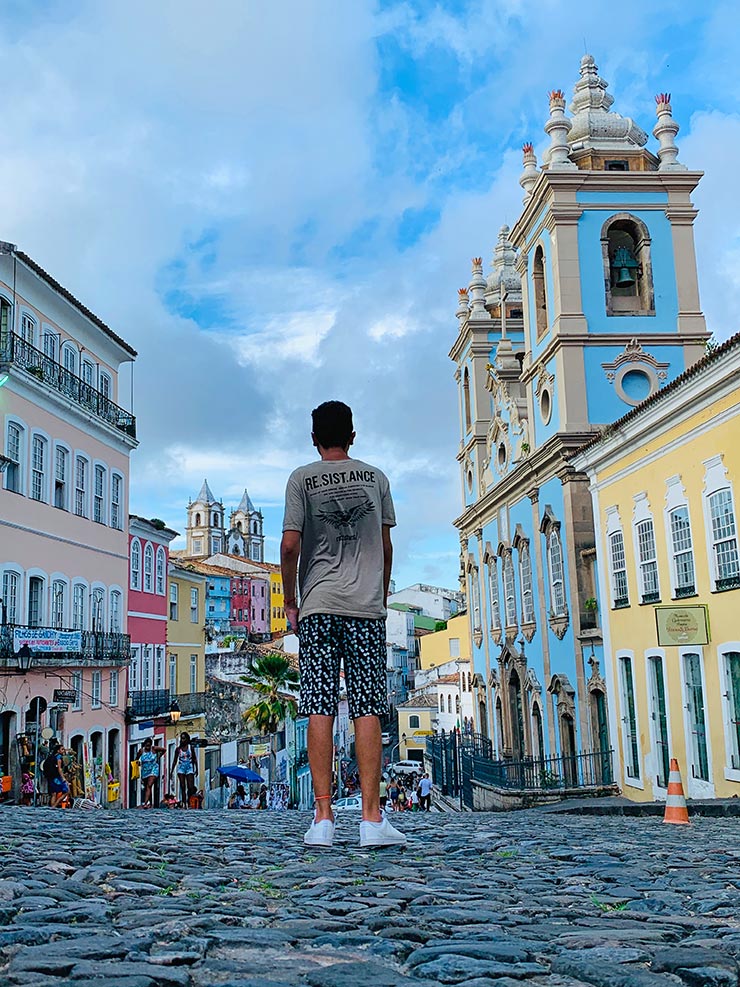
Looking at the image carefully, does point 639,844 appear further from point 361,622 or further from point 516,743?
point 516,743

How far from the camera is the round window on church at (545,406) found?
2947 centimetres

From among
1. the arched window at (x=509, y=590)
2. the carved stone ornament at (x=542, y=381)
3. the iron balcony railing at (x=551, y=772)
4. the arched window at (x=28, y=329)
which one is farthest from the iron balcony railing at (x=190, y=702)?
the carved stone ornament at (x=542, y=381)

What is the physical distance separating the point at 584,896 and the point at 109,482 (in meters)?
28.5

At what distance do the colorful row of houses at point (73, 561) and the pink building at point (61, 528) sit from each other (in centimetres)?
5

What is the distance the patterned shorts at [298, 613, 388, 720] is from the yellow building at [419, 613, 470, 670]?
67.7 meters

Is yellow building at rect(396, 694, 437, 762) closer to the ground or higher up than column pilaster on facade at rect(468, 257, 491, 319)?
closer to the ground

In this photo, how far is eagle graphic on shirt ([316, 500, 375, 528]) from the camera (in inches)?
223

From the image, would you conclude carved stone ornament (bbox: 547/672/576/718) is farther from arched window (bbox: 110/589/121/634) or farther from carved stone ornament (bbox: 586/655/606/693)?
arched window (bbox: 110/589/121/634)

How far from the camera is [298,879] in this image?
15.9 feet

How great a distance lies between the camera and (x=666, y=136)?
29.8 meters

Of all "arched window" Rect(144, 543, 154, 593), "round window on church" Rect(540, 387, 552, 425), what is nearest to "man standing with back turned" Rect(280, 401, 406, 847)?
"round window on church" Rect(540, 387, 552, 425)

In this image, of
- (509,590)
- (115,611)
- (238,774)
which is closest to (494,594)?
(509,590)

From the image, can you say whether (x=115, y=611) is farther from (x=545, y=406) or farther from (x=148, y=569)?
(x=545, y=406)

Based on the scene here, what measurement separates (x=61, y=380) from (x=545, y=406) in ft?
44.0
